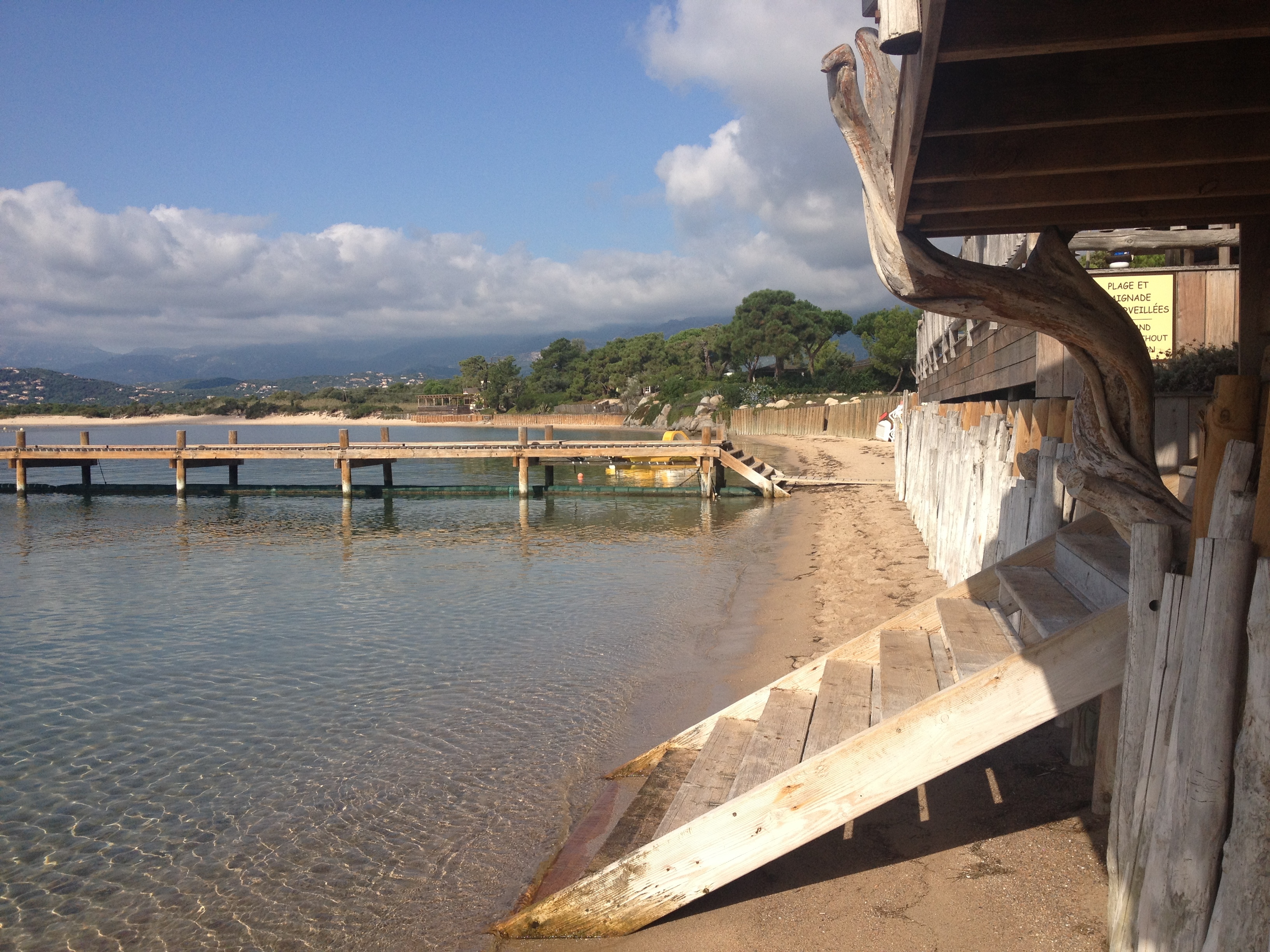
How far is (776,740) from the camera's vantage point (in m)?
4.91

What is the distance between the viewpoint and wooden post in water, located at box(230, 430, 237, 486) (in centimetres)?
3086

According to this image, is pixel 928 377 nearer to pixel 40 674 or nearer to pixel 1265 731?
pixel 40 674

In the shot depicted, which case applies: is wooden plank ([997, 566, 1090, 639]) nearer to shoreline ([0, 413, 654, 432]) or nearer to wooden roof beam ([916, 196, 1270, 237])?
wooden roof beam ([916, 196, 1270, 237])

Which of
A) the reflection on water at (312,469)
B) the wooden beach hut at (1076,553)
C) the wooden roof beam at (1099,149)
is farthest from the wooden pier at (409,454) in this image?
the wooden roof beam at (1099,149)

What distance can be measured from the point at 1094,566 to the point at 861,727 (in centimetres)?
133

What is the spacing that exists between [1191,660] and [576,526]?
65.6ft

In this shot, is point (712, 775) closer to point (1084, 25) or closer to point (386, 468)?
point (1084, 25)

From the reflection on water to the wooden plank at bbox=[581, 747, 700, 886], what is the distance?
26.6m

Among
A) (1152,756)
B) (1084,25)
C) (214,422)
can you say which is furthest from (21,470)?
(214,422)

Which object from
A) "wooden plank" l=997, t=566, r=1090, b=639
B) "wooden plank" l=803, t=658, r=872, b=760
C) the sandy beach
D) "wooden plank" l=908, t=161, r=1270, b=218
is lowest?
the sandy beach

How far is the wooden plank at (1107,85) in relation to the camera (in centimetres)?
298

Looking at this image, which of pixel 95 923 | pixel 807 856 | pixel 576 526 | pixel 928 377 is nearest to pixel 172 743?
pixel 95 923

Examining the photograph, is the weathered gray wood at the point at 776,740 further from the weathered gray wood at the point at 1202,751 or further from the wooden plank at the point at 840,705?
the weathered gray wood at the point at 1202,751

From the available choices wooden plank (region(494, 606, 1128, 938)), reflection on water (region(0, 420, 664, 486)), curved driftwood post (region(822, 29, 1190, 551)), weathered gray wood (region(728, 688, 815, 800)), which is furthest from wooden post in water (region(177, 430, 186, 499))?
curved driftwood post (region(822, 29, 1190, 551))
